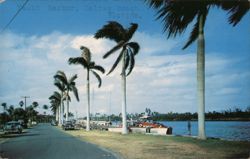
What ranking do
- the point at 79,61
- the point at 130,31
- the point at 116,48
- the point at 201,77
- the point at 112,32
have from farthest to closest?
the point at 79,61 < the point at 130,31 < the point at 112,32 < the point at 116,48 < the point at 201,77

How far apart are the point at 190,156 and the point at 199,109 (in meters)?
6.89

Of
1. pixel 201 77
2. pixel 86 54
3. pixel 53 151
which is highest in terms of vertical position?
pixel 86 54

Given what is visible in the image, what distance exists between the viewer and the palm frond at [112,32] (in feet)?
124

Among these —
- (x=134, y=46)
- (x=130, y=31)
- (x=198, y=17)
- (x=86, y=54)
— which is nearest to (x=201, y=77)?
(x=198, y=17)

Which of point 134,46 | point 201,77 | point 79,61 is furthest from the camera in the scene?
→ point 79,61

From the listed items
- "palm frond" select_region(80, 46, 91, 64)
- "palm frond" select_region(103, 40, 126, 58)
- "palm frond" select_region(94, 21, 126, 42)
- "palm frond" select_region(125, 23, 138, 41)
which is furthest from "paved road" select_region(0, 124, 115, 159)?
"palm frond" select_region(80, 46, 91, 64)

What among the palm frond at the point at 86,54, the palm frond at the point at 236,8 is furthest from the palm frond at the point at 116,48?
the palm frond at the point at 236,8

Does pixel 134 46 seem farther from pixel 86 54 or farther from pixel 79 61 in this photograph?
pixel 86 54

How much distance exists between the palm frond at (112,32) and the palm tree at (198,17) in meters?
16.5

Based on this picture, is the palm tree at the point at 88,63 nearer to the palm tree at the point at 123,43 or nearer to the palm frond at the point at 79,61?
the palm frond at the point at 79,61

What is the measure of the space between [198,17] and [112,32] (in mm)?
17528

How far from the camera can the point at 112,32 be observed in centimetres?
3834

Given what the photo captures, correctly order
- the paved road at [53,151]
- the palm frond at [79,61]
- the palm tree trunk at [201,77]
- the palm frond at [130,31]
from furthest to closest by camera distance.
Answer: the palm frond at [79,61]
the palm frond at [130,31]
the palm tree trunk at [201,77]
the paved road at [53,151]

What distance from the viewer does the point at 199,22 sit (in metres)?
21.6
